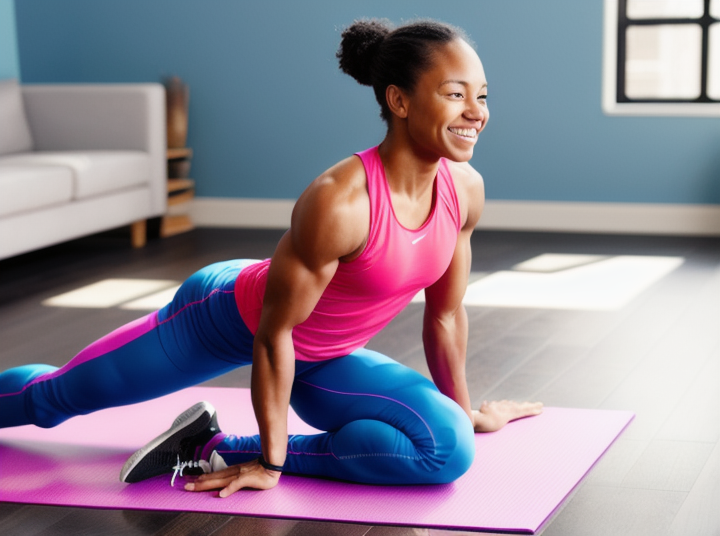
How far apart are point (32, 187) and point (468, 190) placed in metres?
2.54

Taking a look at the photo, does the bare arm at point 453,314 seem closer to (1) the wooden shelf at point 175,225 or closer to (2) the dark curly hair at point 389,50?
(2) the dark curly hair at point 389,50

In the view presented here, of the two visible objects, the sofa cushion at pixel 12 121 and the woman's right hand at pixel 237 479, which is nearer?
the woman's right hand at pixel 237 479

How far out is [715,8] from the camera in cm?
487

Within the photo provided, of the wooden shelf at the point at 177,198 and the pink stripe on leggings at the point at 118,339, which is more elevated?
the pink stripe on leggings at the point at 118,339

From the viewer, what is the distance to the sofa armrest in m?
4.81

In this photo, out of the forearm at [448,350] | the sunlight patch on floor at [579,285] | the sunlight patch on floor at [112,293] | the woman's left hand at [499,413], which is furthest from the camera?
the sunlight patch on floor at [112,293]

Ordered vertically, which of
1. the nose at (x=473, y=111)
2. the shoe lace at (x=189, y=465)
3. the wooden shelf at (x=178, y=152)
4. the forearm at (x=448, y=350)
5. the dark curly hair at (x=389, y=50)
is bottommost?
the shoe lace at (x=189, y=465)

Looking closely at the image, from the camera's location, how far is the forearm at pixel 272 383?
1761 mm

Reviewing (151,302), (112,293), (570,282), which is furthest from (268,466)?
(570,282)

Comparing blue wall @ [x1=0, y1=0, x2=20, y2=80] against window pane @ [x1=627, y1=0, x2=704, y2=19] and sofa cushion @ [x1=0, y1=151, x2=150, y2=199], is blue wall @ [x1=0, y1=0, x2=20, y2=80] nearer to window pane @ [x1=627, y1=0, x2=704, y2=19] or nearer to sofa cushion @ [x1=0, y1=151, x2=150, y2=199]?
sofa cushion @ [x1=0, y1=151, x2=150, y2=199]

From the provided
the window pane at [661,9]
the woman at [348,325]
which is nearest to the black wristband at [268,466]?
the woman at [348,325]

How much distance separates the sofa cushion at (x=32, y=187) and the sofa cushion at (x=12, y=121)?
599 mm

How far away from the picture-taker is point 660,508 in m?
1.81

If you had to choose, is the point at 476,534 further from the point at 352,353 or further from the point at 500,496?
the point at 352,353
